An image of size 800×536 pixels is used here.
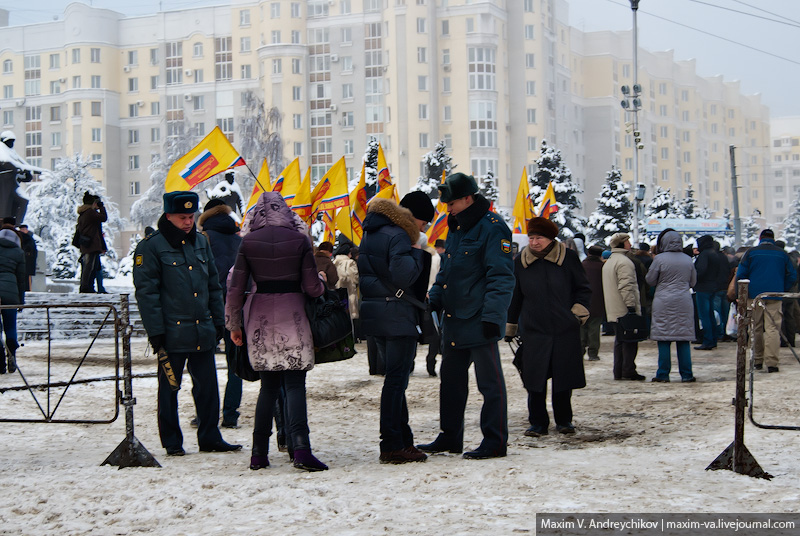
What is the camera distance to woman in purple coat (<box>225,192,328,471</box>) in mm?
6477

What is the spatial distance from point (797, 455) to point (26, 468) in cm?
495

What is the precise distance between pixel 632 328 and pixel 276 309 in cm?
663

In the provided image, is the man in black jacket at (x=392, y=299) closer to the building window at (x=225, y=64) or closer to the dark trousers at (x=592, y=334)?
Answer: the dark trousers at (x=592, y=334)

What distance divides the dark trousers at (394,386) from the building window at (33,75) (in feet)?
304

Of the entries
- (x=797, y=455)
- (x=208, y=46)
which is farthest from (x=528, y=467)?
(x=208, y=46)

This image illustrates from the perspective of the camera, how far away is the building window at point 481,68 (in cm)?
7962

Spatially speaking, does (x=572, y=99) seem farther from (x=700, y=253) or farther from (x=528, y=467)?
(x=528, y=467)

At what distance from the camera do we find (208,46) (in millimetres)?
87312

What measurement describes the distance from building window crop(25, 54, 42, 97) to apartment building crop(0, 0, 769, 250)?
0.37 feet

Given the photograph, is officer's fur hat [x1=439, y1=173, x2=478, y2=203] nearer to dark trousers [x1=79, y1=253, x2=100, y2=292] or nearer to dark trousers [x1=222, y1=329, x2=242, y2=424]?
dark trousers [x1=222, y1=329, x2=242, y2=424]

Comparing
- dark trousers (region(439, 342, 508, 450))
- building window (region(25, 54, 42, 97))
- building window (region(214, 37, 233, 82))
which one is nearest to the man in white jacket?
dark trousers (region(439, 342, 508, 450))

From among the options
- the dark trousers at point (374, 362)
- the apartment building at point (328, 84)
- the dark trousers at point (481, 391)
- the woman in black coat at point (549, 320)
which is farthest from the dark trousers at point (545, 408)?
the apartment building at point (328, 84)

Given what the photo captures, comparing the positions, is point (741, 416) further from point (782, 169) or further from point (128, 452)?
point (782, 169)

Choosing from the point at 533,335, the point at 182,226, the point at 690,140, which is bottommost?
the point at 533,335
